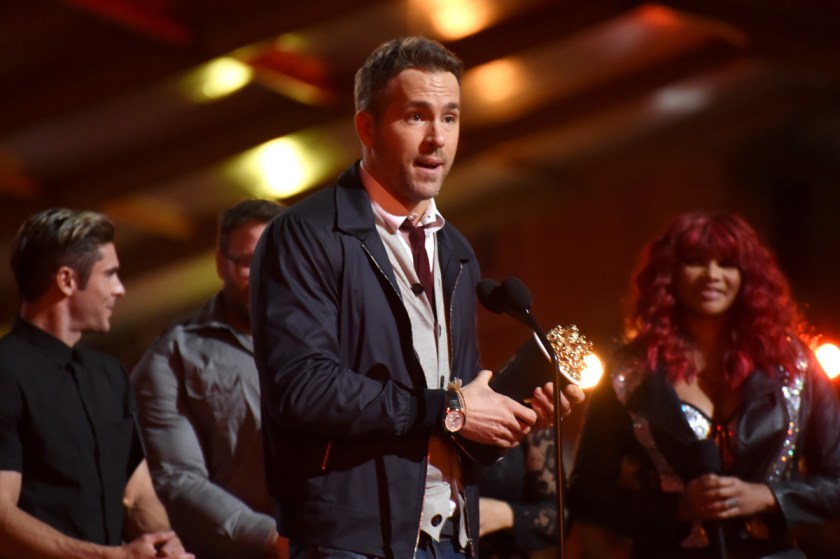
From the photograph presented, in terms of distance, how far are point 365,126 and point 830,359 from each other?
1943mm

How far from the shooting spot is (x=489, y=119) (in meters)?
10.4

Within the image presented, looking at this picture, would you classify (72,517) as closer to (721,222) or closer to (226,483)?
(226,483)

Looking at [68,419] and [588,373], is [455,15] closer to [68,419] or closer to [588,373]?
[68,419]

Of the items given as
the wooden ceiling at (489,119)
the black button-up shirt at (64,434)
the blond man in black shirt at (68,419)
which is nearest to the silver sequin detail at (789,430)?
the blond man in black shirt at (68,419)

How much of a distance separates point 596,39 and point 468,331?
6.89 metres

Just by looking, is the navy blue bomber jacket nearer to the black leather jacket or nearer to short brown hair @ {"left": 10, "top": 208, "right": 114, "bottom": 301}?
short brown hair @ {"left": 10, "top": 208, "right": 114, "bottom": 301}

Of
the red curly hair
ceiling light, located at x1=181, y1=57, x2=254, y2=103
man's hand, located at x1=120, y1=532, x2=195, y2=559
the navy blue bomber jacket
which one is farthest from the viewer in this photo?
ceiling light, located at x1=181, y1=57, x2=254, y2=103

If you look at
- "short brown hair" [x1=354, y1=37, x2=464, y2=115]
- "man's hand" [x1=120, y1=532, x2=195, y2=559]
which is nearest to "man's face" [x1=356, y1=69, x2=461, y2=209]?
"short brown hair" [x1=354, y1=37, x2=464, y2=115]

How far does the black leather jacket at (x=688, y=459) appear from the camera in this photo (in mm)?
3855

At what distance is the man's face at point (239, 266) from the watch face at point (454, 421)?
1622 mm

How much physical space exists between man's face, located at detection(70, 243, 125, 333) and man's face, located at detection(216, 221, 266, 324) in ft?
1.56

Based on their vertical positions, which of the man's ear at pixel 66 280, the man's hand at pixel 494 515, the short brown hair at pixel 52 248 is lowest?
the man's hand at pixel 494 515

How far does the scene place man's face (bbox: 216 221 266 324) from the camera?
13.6 ft

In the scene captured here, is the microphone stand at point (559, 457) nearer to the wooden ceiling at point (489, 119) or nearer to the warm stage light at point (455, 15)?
the wooden ceiling at point (489, 119)
